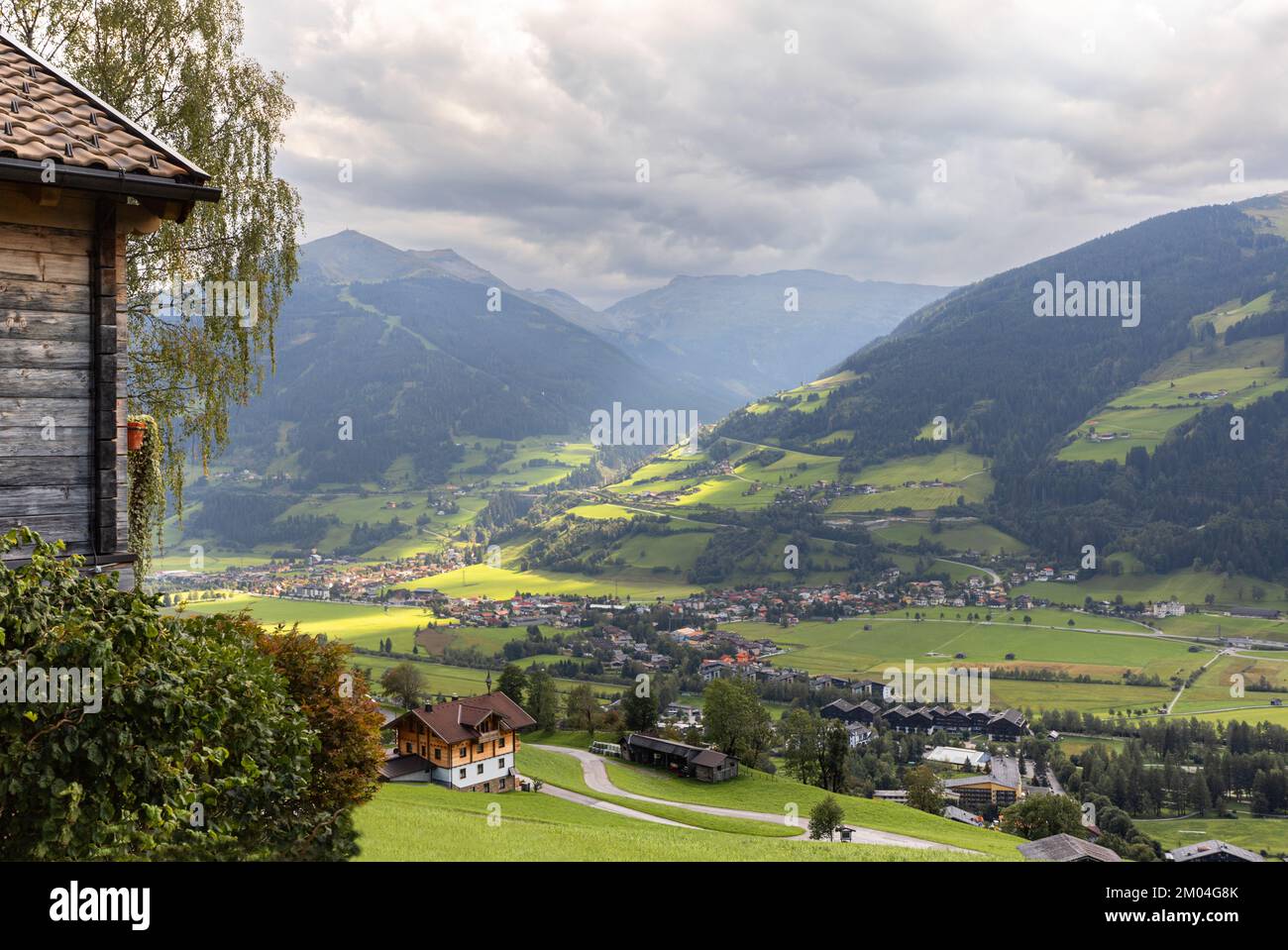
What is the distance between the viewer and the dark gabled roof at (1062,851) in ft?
110

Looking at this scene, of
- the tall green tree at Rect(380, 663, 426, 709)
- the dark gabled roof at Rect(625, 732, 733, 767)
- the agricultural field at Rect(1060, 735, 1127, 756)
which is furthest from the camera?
the agricultural field at Rect(1060, 735, 1127, 756)

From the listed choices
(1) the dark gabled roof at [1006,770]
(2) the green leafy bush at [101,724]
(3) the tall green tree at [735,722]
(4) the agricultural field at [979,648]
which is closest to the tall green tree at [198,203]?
(2) the green leafy bush at [101,724]

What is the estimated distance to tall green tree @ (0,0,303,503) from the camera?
54.1ft

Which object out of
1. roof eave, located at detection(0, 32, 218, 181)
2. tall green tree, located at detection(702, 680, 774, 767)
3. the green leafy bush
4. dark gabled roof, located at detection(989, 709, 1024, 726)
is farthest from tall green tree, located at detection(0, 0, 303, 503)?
dark gabled roof, located at detection(989, 709, 1024, 726)

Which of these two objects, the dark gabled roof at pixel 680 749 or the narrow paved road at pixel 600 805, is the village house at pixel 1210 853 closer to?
the dark gabled roof at pixel 680 749

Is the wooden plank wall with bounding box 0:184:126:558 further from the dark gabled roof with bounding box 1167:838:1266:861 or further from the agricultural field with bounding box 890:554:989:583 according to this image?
the agricultural field with bounding box 890:554:989:583

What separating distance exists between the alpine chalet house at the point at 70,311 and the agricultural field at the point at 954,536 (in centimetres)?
18376

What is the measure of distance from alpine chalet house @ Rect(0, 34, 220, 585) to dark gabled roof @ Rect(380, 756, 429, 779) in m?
33.0

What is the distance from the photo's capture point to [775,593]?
171625mm

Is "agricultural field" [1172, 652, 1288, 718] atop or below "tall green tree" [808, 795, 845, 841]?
below

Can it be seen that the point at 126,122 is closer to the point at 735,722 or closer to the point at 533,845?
the point at 533,845

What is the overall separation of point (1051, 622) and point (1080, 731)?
49892mm

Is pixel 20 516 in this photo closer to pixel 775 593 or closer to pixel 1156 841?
pixel 1156 841
